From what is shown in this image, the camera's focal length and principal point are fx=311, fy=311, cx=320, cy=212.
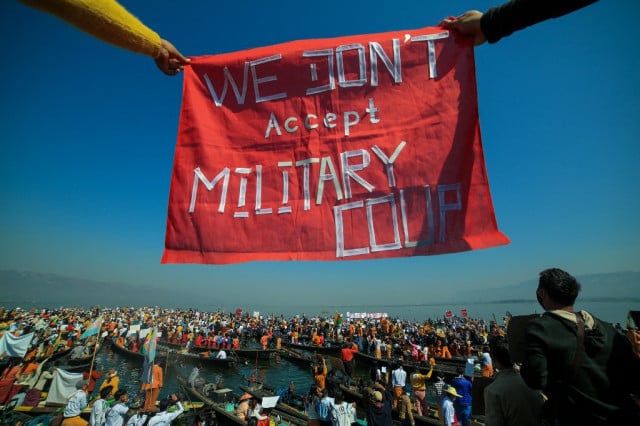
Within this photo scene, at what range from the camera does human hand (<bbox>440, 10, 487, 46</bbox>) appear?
8.60 feet

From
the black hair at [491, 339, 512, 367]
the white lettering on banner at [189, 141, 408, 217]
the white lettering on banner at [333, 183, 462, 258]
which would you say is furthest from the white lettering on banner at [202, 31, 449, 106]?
the black hair at [491, 339, 512, 367]

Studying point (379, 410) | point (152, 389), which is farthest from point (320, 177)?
point (152, 389)

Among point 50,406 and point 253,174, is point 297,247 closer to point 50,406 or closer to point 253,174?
point 253,174

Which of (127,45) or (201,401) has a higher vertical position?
(127,45)

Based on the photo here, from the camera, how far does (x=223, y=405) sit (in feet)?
42.9

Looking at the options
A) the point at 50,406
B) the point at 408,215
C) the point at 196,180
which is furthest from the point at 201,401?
the point at 408,215

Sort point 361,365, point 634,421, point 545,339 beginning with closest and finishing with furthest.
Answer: point 634,421
point 545,339
point 361,365

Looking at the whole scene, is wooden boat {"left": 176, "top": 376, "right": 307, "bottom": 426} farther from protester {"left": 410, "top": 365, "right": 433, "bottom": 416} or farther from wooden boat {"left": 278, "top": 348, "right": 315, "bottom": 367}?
wooden boat {"left": 278, "top": 348, "right": 315, "bottom": 367}

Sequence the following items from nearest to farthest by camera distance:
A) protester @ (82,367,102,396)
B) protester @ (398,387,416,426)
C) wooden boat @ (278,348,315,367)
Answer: protester @ (398,387,416,426), protester @ (82,367,102,396), wooden boat @ (278,348,315,367)

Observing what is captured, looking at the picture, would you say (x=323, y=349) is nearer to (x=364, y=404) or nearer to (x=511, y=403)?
(x=364, y=404)

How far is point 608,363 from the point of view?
1.80m

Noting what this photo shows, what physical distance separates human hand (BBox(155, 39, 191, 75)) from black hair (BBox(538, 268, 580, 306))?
370cm

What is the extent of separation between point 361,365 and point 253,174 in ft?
89.0

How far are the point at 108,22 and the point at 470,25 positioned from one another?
283 centimetres
